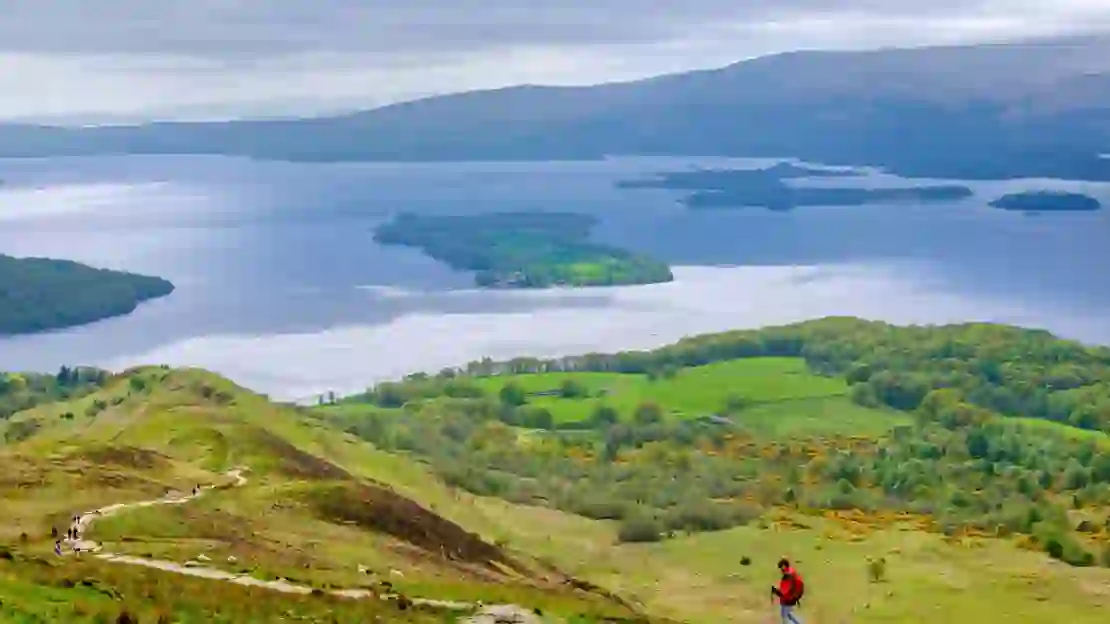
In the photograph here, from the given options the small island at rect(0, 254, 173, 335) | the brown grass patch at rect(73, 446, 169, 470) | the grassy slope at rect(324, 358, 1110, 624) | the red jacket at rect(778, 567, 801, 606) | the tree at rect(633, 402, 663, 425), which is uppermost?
the red jacket at rect(778, 567, 801, 606)

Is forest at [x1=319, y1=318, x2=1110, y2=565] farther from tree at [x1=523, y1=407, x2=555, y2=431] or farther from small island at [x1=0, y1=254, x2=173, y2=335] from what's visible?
small island at [x1=0, y1=254, x2=173, y2=335]

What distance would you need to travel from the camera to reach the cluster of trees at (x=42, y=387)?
388 ft

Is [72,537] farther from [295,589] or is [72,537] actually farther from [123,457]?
[123,457]

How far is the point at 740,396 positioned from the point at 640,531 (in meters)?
60.4

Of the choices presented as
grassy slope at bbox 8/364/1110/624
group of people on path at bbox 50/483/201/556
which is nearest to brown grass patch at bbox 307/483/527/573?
grassy slope at bbox 8/364/1110/624

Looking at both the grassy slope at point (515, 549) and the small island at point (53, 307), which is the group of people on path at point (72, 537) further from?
the small island at point (53, 307)

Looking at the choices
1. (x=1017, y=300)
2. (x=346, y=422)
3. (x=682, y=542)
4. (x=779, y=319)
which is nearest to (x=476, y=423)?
(x=346, y=422)

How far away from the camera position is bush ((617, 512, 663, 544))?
6319cm

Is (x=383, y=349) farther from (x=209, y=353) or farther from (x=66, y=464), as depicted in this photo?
(x=66, y=464)

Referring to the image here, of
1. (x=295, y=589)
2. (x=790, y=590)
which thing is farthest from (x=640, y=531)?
(x=790, y=590)

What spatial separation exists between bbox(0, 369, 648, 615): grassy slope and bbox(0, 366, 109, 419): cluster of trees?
160 feet

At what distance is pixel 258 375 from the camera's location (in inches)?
5576

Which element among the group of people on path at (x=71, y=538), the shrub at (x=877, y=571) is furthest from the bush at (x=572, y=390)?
the group of people on path at (x=71, y=538)

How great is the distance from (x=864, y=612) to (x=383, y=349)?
121 meters
